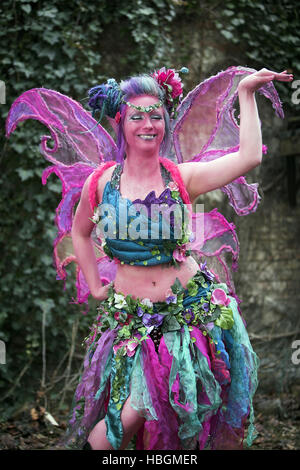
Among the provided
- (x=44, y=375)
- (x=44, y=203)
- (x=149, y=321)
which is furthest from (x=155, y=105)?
(x=44, y=375)

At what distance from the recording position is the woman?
214 centimetres

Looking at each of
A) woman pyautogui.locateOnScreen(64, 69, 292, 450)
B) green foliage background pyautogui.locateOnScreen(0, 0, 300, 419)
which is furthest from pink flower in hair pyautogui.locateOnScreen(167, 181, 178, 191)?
green foliage background pyautogui.locateOnScreen(0, 0, 300, 419)

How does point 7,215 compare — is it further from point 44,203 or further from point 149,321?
point 149,321

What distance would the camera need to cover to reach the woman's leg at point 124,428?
6.94 ft

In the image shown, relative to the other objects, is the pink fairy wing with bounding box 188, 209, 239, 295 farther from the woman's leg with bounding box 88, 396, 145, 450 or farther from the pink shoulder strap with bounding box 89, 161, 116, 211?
the woman's leg with bounding box 88, 396, 145, 450

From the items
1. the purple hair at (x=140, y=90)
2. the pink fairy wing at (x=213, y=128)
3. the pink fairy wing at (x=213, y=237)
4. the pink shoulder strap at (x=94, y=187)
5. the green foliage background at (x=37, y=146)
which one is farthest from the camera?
the green foliage background at (x=37, y=146)

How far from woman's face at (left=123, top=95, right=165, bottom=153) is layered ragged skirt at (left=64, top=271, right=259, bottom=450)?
563 millimetres

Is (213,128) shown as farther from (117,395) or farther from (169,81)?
(117,395)

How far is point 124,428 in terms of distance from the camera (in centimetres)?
212

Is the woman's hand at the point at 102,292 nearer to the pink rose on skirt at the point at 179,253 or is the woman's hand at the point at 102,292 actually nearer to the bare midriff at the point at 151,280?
the bare midriff at the point at 151,280

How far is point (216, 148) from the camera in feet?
8.44

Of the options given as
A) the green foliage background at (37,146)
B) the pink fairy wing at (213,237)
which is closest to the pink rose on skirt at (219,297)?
the pink fairy wing at (213,237)

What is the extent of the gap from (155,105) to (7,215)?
6.72 feet

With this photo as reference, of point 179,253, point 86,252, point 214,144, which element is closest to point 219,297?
point 179,253
